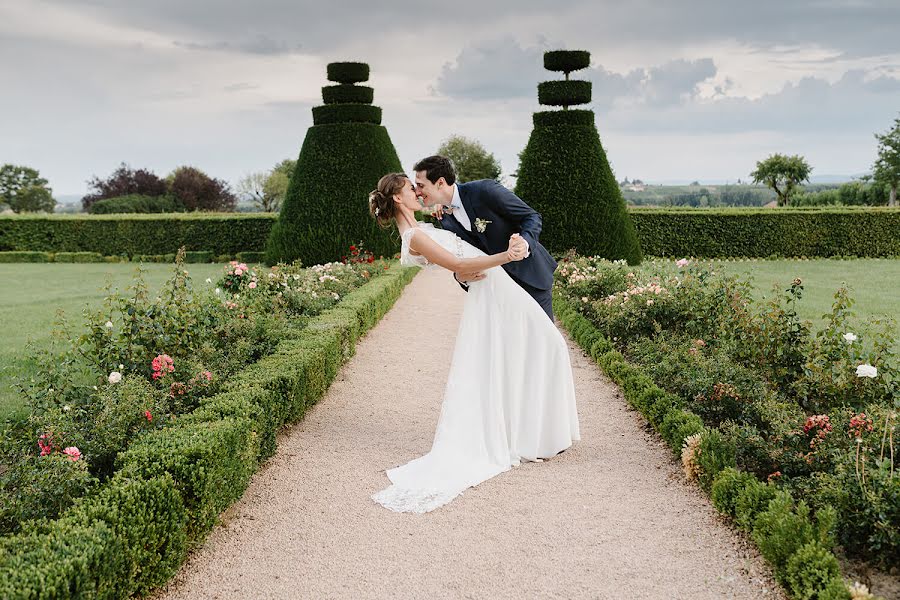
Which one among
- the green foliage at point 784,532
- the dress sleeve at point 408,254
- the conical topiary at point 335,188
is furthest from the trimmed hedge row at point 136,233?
the green foliage at point 784,532

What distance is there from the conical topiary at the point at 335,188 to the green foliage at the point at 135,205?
23305mm

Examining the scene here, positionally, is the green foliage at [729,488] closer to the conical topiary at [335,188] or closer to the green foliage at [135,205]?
the conical topiary at [335,188]

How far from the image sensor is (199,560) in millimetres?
3439

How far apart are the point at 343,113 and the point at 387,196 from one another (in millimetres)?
12381

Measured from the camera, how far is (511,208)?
4.29 m

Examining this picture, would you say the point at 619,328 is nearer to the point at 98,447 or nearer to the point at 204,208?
the point at 98,447

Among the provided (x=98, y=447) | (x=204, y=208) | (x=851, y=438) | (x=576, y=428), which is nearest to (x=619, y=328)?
(x=576, y=428)

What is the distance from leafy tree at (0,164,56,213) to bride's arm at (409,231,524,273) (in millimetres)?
61451

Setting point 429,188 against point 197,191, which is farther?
point 197,191

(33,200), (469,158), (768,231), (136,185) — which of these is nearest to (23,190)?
(33,200)

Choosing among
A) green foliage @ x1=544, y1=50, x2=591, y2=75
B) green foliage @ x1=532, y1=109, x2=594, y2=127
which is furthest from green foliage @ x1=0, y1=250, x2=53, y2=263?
green foliage @ x1=544, y1=50, x2=591, y2=75

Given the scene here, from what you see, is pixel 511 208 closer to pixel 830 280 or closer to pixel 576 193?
pixel 576 193

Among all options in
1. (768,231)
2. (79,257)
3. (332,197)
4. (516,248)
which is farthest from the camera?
(79,257)

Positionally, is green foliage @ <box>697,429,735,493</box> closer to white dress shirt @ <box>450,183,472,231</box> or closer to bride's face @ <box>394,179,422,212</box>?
white dress shirt @ <box>450,183,472,231</box>
